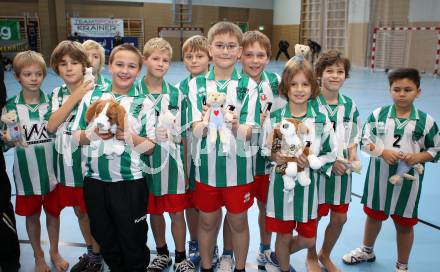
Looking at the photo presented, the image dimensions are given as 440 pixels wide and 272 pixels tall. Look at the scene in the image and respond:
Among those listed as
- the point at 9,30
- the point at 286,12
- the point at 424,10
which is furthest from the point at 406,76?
the point at 286,12

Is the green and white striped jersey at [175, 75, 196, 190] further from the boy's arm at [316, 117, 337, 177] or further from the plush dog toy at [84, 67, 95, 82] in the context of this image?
the boy's arm at [316, 117, 337, 177]

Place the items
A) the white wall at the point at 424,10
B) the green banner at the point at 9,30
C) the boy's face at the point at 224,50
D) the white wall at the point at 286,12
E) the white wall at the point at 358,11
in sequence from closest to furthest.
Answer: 1. the boy's face at the point at 224,50
2. the white wall at the point at 424,10
3. the white wall at the point at 358,11
4. the green banner at the point at 9,30
5. the white wall at the point at 286,12

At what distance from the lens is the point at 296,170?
2.14m

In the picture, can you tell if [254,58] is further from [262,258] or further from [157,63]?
[262,258]

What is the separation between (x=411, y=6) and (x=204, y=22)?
442 inches

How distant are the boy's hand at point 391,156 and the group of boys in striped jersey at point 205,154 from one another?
1 centimetres

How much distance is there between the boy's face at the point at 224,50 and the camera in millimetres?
2279

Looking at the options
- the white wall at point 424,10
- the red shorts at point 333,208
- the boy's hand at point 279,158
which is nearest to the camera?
the boy's hand at point 279,158

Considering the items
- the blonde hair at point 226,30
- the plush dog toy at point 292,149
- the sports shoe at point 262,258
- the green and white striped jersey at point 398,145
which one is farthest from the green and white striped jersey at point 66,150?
the green and white striped jersey at point 398,145

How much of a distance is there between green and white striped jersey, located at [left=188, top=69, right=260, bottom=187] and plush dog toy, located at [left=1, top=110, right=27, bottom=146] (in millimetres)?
1080

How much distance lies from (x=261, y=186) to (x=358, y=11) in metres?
15.7

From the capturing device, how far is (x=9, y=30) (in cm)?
1666

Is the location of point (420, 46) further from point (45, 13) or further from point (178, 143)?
point (45, 13)

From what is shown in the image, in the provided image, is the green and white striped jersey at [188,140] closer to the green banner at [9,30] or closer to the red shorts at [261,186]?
the red shorts at [261,186]
